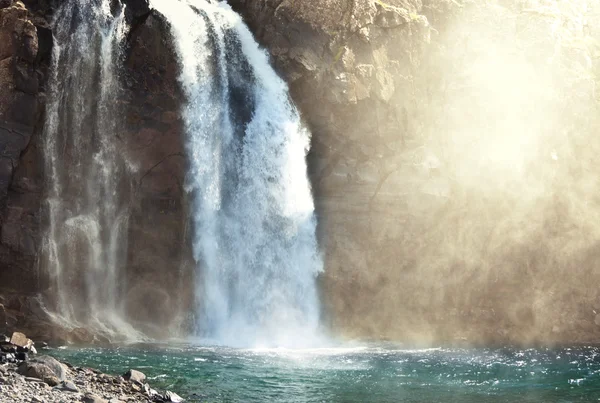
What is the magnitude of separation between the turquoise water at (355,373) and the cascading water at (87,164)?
7385 millimetres

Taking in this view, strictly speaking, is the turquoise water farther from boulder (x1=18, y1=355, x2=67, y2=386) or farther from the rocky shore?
boulder (x1=18, y1=355, x2=67, y2=386)

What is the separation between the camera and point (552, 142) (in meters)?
47.0

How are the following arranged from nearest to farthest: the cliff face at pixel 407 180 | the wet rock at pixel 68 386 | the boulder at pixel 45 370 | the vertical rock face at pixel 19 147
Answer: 1. the wet rock at pixel 68 386
2. the boulder at pixel 45 370
3. the vertical rock face at pixel 19 147
4. the cliff face at pixel 407 180

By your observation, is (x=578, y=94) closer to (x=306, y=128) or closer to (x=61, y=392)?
(x=306, y=128)

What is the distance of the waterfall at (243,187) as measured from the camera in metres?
40.5

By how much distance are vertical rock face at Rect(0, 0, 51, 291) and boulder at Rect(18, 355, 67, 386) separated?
51.6 feet

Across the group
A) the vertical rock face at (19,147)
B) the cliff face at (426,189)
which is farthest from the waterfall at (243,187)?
the vertical rock face at (19,147)

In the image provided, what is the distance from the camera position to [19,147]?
37.7 metres

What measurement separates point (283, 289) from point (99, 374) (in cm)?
1776

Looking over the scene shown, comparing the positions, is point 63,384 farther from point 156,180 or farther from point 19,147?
point 156,180

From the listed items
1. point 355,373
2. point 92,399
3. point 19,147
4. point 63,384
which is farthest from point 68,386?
point 19,147

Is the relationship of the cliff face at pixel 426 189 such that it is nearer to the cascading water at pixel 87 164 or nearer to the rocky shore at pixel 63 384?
the cascading water at pixel 87 164

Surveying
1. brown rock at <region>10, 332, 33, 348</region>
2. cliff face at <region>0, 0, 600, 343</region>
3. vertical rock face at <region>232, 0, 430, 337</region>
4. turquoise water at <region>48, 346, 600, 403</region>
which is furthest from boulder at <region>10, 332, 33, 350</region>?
vertical rock face at <region>232, 0, 430, 337</region>

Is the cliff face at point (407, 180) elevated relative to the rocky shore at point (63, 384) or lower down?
elevated
